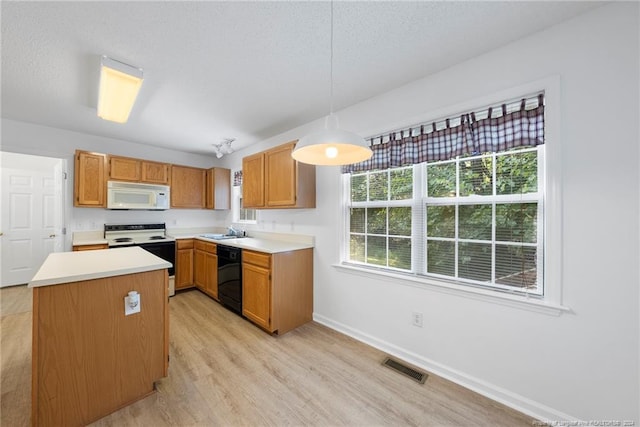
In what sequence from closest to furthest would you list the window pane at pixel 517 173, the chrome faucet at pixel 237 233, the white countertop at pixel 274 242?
the window pane at pixel 517 173 → the white countertop at pixel 274 242 → the chrome faucet at pixel 237 233

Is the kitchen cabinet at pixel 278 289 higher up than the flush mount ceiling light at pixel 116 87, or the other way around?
the flush mount ceiling light at pixel 116 87

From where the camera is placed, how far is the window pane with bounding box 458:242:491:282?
1852 mm

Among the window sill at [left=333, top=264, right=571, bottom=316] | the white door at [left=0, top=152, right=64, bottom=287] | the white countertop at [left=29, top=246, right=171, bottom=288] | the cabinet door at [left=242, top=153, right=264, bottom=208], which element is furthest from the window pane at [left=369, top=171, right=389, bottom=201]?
the white door at [left=0, top=152, right=64, bottom=287]

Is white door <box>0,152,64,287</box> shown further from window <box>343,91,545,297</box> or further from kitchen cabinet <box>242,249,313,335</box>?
window <box>343,91,545,297</box>

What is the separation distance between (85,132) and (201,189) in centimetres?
177

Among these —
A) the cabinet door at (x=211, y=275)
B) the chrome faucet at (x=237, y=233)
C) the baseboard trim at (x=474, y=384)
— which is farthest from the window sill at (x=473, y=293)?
the chrome faucet at (x=237, y=233)

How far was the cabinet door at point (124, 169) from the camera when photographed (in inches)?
144

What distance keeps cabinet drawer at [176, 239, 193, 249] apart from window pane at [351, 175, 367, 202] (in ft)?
9.67

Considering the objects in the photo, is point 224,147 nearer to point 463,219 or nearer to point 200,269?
point 200,269

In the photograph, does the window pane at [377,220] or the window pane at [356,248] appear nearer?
the window pane at [377,220]

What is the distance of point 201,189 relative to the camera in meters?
4.66

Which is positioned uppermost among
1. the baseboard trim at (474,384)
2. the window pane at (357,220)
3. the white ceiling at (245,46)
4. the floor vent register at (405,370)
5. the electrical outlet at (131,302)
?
the white ceiling at (245,46)

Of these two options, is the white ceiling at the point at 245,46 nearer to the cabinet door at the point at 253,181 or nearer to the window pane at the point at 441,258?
the cabinet door at the point at 253,181

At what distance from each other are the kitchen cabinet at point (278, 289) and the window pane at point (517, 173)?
204 cm
